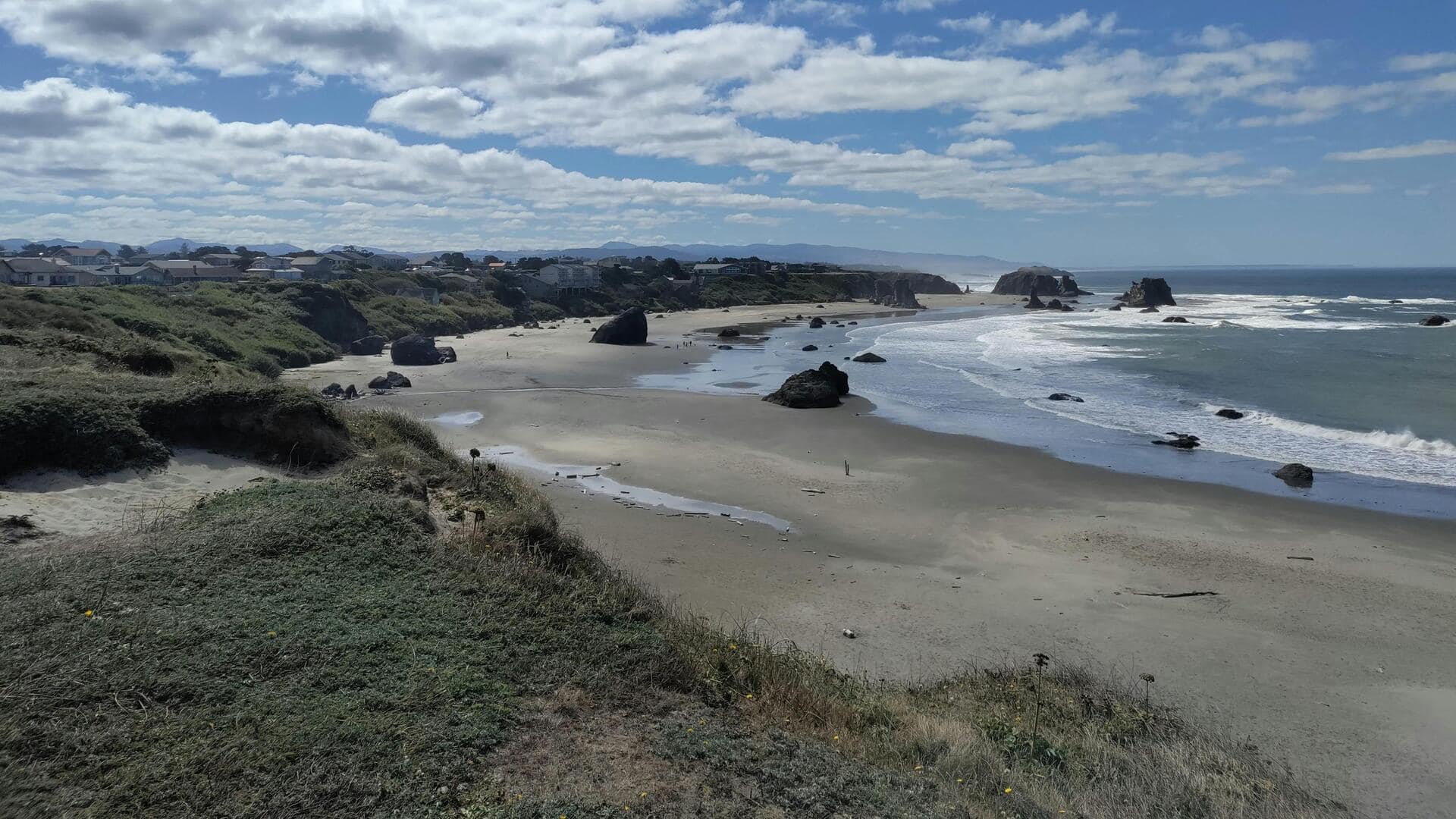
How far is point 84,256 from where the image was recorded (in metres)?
111

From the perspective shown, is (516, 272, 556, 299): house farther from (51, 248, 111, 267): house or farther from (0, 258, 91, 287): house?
(51, 248, 111, 267): house

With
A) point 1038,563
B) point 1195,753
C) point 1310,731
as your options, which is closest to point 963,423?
point 1038,563

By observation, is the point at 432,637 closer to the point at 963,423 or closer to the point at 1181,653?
the point at 1181,653

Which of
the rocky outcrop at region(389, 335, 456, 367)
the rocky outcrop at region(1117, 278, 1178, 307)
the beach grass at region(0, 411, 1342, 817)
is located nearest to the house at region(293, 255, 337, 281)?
the rocky outcrop at region(389, 335, 456, 367)

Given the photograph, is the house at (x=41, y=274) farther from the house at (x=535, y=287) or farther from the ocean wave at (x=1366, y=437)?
the ocean wave at (x=1366, y=437)

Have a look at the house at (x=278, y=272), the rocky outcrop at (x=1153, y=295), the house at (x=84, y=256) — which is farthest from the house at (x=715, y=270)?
the house at (x=84, y=256)

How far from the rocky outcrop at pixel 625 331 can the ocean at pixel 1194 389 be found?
26.8 feet

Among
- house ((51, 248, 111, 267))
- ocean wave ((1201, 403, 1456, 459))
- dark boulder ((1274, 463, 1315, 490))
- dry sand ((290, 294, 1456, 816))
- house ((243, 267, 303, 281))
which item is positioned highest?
house ((51, 248, 111, 267))

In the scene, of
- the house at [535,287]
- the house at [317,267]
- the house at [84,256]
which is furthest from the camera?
the house at [84,256]

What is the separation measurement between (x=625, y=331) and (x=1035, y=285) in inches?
3351

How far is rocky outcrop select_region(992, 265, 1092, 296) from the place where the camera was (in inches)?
5256

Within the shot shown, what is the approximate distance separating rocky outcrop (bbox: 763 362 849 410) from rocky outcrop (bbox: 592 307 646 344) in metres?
25.7

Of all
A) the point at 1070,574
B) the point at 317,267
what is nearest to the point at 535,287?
the point at 317,267

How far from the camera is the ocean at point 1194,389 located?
22.7 metres
